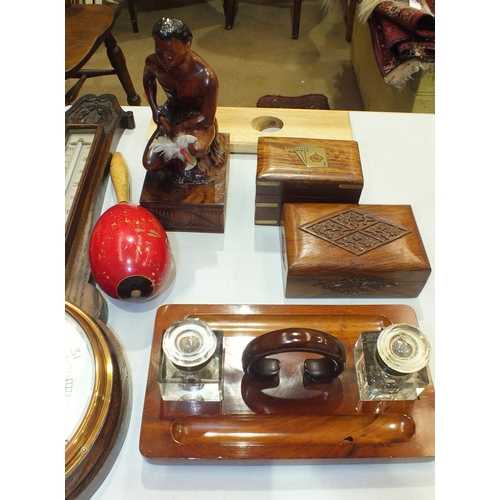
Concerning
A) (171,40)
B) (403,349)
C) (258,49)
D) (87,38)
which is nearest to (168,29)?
(171,40)

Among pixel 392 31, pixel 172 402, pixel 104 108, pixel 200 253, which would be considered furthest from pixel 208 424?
pixel 392 31

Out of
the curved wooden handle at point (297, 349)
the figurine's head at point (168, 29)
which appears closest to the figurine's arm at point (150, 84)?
the figurine's head at point (168, 29)

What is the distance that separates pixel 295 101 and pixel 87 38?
92cm

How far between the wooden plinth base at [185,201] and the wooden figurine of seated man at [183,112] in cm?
3

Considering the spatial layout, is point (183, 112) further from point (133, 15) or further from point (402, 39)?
point (133, 15)

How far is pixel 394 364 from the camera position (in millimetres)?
626

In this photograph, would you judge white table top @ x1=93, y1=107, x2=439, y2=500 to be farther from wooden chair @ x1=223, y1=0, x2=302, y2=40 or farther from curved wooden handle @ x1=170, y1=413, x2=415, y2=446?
wooden chair @ x1=223, y1=0, x2=302, y2=40

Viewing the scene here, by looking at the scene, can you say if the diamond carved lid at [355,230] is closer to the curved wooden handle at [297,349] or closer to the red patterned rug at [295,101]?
the curved wooden handle at [297,349]

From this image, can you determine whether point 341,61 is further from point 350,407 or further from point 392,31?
point 350,407

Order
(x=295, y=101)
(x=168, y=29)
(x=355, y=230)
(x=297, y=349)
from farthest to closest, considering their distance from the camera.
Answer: (x=295, y=101)
(x=355, y=230)
(x=168, y=29)
(x=297, y=349)

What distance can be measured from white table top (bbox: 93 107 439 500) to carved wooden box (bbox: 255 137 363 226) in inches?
4.1

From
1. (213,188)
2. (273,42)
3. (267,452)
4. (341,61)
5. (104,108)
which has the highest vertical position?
(273,42)

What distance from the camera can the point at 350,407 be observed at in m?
0.66

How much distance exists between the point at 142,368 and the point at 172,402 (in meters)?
0.11
